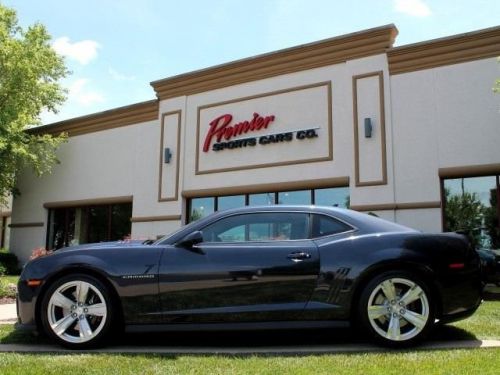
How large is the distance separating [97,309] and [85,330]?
0.22 meters

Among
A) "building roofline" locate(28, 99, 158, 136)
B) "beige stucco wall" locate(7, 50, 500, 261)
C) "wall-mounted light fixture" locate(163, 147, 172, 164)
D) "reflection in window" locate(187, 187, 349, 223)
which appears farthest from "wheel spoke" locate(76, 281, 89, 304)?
"building roofline" locate(28, 99, 158, 136)

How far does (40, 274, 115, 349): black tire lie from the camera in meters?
4.88

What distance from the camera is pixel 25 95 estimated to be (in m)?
17.9

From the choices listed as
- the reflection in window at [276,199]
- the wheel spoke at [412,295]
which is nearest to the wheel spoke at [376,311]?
the wheel spoke at [412,295]

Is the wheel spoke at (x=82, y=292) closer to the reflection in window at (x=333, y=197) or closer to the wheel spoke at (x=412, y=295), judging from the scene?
the wheel spoke at (x=412, y=295)

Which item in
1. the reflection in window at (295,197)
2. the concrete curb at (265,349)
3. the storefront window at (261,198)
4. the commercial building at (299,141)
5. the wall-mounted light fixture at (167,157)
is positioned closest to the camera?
the concrete curb at (265,349)

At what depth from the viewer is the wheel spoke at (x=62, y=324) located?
491 centimetres

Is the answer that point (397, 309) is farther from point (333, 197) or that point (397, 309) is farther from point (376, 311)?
point (333, 197)

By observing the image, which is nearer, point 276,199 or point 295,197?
point 295,197

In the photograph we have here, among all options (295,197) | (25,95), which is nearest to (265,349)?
(295,197)

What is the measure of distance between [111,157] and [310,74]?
746 cm

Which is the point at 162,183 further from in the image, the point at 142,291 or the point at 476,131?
the point at 142,291

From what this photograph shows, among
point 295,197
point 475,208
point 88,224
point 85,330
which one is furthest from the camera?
point 88,224

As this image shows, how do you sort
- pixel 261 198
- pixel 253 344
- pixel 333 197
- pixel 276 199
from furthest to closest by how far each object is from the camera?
pixel 261 198
pixel 276 199
pixel 333 197
pixel 253 344
